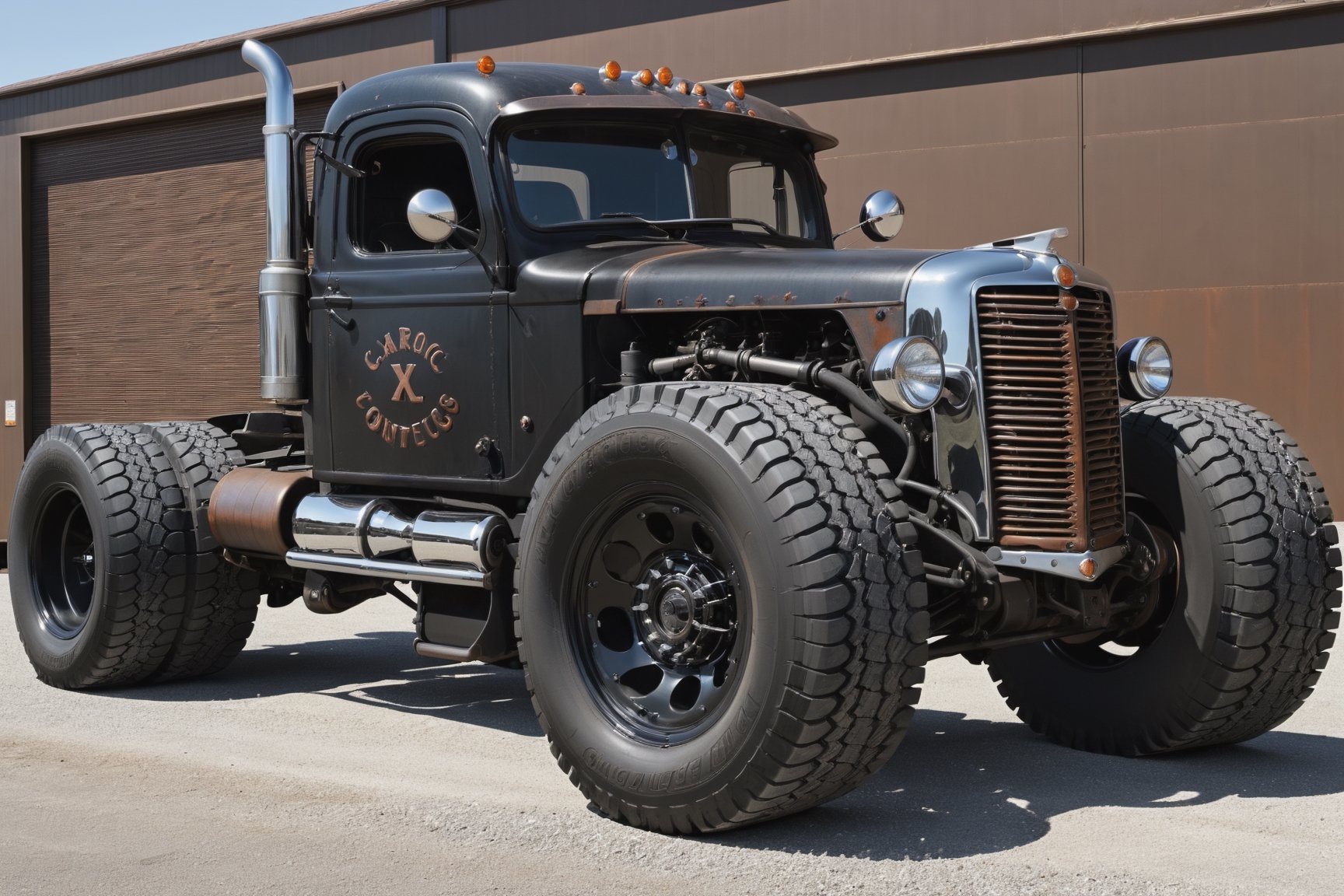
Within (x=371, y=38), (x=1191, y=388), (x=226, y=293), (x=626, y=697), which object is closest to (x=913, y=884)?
(x=626, y=697)

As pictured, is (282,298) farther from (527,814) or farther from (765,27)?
(765,27)

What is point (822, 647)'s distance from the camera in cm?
420

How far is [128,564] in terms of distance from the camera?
271 inches

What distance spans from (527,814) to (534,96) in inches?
108

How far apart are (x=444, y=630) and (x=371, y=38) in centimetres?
1377

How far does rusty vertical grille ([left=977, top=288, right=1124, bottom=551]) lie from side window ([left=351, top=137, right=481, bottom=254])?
101 inches

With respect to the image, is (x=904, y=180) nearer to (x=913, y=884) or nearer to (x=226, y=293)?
(x=226, y=293)

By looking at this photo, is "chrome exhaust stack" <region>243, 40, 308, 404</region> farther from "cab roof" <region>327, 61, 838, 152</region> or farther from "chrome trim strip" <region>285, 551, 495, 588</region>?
"chrome trim strip" <region>285, 551, 495, 588</region>

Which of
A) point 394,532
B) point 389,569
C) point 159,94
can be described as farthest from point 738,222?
point 159,94

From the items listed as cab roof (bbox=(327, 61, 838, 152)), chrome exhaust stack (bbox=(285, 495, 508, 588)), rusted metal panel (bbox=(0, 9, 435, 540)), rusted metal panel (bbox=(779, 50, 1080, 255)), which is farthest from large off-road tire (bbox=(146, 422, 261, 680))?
rusted metal panel (bbox=(0, 9, 435, 540))

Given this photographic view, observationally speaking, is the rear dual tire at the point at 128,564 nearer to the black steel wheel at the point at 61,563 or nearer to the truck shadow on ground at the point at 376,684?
the black steel wheel at the point at 61,563

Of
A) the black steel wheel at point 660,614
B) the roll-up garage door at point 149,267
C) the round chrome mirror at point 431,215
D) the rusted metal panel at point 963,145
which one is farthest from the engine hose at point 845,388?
the roll-up garage door at point 149,267

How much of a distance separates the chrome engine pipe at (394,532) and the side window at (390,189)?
1.07 m

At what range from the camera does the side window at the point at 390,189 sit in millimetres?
6375
